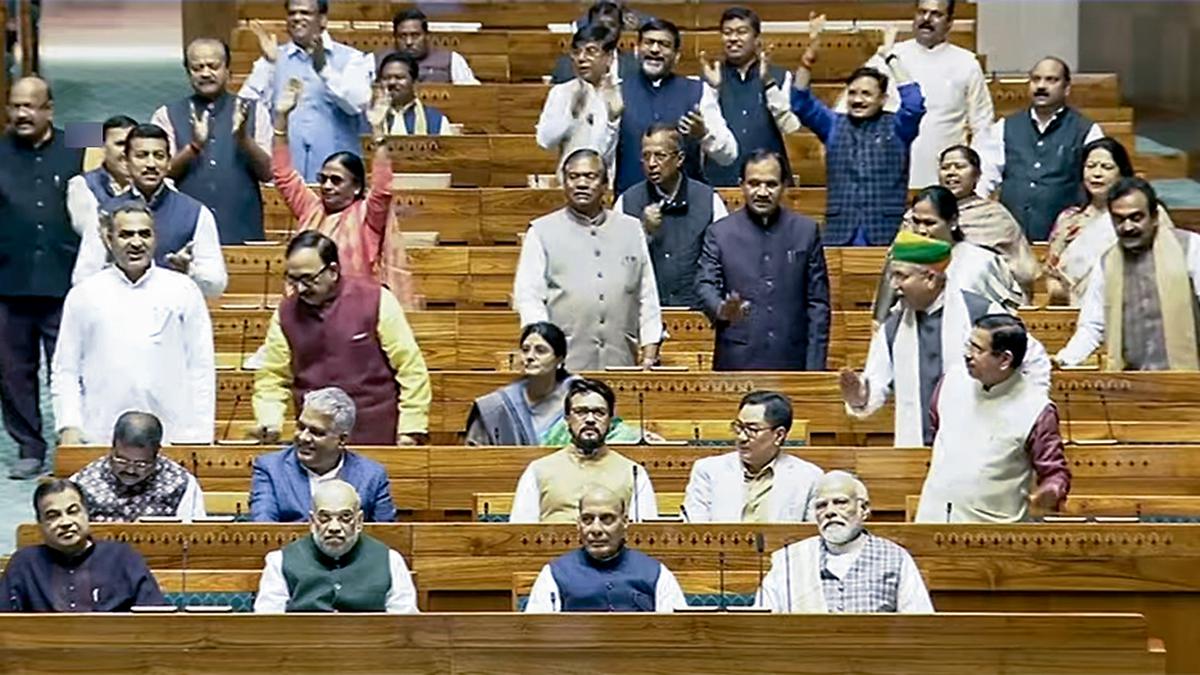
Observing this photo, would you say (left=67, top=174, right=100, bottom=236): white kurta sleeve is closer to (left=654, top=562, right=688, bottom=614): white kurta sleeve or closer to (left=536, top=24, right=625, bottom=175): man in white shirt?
(left=536, top=24, right=625, bottom=175): man in white shirt

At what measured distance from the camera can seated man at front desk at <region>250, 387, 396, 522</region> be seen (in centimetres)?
731

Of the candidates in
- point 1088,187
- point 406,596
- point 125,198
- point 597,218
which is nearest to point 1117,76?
point 1088,187

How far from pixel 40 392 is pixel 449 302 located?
58.0 inches

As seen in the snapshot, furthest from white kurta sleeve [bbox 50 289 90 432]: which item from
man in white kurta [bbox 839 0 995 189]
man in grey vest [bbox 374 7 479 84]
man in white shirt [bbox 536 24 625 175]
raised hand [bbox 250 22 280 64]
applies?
man in white kurta [bbox 839 0 995 189]

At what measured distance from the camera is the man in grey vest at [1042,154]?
10.2 m

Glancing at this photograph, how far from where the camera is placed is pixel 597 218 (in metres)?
8.59

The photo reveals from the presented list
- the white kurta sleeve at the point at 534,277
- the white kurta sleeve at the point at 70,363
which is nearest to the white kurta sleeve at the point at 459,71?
the white kurta sleeve at the point at 534,277

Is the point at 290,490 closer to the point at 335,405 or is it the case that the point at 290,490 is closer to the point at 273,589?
the point at 335,405

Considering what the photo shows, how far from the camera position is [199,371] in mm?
8062

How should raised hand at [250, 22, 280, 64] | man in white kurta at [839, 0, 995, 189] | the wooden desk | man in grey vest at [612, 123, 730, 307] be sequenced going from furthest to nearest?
man in white kurta at [839, 0, 995, 189], raised hand at [250, 22, 280, 64], man in grey vest at [612, 123, 730, 307], the wooden desk

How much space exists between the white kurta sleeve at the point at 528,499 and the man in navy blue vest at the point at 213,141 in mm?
2303

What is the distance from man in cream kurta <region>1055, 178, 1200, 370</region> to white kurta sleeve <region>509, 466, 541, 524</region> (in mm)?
1806

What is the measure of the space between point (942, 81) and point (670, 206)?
213cm

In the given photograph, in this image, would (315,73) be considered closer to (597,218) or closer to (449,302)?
(449,302)
